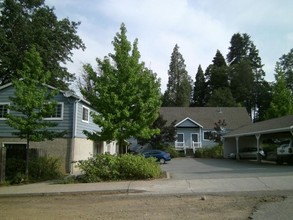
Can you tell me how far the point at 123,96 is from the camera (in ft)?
64.5

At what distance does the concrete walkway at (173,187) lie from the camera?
44.0 ft

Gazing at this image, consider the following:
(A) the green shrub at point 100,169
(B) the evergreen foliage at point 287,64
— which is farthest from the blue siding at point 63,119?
(B) the evergreen foliage at point 287,64

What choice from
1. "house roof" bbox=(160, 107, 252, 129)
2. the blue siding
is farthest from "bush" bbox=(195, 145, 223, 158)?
the blue siding

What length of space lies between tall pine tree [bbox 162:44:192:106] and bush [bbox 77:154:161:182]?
65.2 m

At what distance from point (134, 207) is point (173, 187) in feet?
12.8

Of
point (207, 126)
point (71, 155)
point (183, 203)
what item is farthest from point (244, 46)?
point (183, 203)

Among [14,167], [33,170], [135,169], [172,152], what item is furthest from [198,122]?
[14,167]

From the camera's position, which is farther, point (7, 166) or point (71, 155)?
point (71, 155)

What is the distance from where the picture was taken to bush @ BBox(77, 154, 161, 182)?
17.6m

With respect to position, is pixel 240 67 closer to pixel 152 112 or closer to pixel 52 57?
pixel 52 57

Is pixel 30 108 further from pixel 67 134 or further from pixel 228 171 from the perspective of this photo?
pixel 228 171

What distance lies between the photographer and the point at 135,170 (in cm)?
1772

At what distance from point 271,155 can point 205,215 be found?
22.4 m

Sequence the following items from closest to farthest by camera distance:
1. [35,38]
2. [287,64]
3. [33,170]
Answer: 1. [33,170]
2. [35,38]
3. [287,64]
